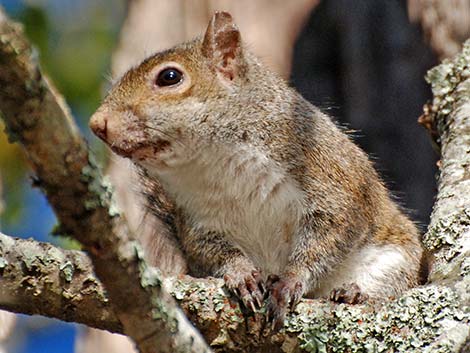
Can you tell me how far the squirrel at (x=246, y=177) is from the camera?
4.32m

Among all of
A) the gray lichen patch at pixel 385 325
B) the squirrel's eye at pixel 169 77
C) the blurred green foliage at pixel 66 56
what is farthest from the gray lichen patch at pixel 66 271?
the blurred green foliage at pixel 66 56

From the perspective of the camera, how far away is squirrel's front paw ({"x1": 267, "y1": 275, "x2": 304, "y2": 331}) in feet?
12.3

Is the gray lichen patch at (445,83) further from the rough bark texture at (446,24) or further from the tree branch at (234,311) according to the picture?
the tree branch at (234,311)

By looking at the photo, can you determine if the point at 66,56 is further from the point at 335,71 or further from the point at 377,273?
the point at 377,273

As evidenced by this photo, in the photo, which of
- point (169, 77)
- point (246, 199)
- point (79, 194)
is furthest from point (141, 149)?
point (79, 194)

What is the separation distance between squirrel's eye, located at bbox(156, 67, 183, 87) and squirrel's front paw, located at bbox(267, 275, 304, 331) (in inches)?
39.0

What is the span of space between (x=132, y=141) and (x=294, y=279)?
89 centimetres

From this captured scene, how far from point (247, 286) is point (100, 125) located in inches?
35.4

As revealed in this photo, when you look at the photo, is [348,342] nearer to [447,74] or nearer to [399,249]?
[399,249]

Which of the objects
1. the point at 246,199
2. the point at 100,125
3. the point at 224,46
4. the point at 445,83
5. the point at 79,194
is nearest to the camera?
the point at 79,194

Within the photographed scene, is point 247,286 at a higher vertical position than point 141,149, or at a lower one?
lower

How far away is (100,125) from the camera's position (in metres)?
4.08

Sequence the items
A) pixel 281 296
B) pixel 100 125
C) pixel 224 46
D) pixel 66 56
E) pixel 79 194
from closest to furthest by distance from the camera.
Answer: pixel 79 194 → pixel 281 296 → pixel 100 125 → pixel 224 46 → pixel 66 56

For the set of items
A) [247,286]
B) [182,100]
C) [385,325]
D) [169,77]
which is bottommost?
[385,325]
